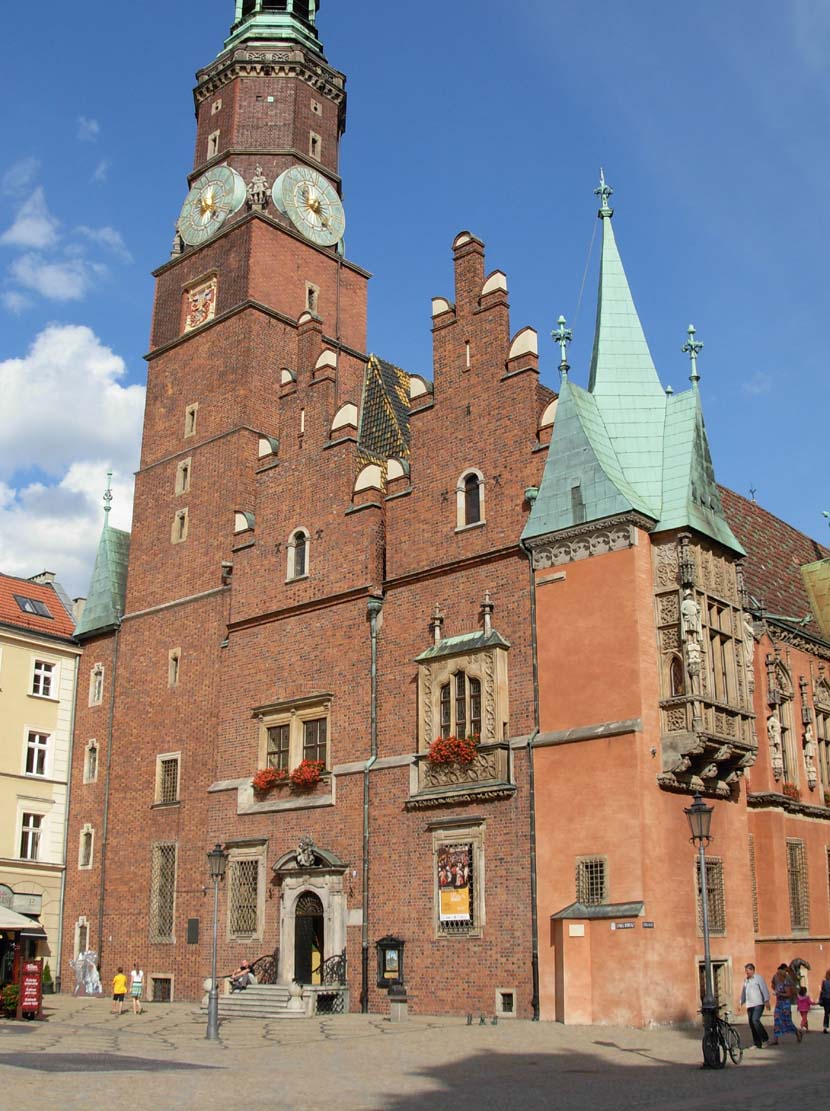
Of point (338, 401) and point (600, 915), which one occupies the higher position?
point (338, 401)

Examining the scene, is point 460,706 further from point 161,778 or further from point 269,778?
point 161,778

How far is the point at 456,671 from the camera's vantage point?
26.3 meters

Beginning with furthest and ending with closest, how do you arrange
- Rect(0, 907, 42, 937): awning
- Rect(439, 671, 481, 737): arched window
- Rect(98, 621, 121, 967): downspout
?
1. Rect(98, 621, 121, 967): downspout
2. Rect(439, 671, 481, 737): arched window
3. Rect(0, 907, 42, 937): awning

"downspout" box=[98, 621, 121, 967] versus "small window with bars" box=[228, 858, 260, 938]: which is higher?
"downspout" box=[98, 621, 121, 967]

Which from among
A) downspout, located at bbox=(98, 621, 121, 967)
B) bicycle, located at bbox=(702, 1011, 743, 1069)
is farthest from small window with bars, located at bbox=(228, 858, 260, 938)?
bicycle, located at bbox=(702, 1011, 743, 1069)

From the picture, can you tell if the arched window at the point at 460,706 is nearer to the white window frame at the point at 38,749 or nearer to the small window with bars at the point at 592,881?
the small window with bars at the point at 592,881

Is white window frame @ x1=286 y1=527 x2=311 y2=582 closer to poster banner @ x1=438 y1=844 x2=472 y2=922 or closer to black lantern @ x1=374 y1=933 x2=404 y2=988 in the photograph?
poster banner @ x1=438 y1=844 x2=472 y2=922

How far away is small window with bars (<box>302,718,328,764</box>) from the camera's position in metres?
29.0

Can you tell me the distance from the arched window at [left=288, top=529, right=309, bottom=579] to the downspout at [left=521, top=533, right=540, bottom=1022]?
713 centimetres

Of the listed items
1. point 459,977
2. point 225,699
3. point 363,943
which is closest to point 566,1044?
point 459,977

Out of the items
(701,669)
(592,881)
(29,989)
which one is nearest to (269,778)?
(29,989)

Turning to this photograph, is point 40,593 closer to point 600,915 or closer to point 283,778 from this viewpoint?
point 283,778

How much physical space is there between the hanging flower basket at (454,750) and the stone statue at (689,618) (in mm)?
4952

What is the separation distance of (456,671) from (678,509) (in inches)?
228
